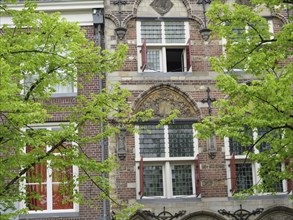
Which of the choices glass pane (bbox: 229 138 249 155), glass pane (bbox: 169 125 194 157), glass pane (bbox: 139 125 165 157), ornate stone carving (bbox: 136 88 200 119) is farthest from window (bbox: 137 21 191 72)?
glass pane (bbox: 229 138 249 155)

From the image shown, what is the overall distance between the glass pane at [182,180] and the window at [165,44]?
308cm

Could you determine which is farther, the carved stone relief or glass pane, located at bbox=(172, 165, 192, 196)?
glass pane, located at bbox=(172, 165, 192, 196)

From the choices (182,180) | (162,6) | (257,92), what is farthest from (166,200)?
(162,6)

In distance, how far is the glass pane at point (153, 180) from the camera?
17.4 meters

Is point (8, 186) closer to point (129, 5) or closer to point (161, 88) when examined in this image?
point (161, 88)

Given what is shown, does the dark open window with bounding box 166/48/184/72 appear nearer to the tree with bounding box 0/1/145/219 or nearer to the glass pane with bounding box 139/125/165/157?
the glass pane with bounding box 139/125/165/157

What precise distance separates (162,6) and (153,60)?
72.1 inches

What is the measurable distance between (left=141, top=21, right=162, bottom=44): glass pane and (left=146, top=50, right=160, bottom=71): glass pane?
0.35 m

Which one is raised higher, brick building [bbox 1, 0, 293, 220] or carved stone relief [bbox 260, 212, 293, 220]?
brick building [bbox 1, 0, 293, 220]

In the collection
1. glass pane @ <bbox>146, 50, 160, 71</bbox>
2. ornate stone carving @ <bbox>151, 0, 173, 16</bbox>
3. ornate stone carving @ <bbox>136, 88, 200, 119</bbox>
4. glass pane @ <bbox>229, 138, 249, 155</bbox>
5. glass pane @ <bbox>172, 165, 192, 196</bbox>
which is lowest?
glass pane @ <bbox>172, 165, 192, 196</bbox>

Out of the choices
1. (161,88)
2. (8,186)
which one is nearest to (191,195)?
(161,88)

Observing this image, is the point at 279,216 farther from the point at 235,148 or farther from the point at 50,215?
the point at 50,215

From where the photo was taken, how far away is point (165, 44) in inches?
730

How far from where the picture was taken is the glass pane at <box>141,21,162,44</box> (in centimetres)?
1864
